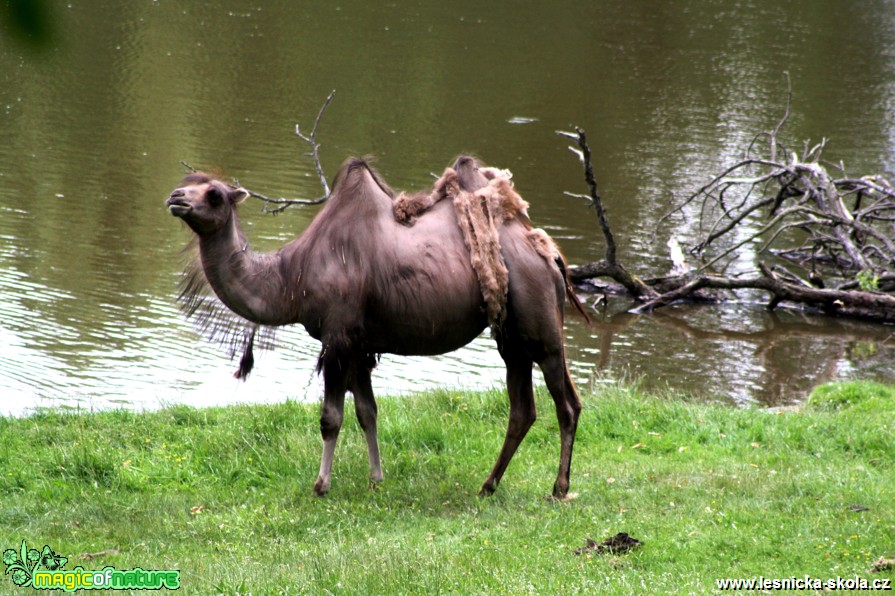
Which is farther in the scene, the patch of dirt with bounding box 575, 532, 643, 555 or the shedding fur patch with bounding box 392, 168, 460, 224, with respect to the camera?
the shedding fur patch with bounding box 392, 168, 460, 224

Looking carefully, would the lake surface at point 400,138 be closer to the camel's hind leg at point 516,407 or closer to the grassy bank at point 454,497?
the grassy bank at point 454,497

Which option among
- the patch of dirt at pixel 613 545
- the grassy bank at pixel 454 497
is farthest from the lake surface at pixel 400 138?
the patch of dirt at pixel 613 545

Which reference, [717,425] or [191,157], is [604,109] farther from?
[717,425]

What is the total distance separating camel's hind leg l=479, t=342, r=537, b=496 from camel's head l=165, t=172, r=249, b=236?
2094mm

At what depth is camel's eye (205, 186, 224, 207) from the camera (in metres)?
7.03

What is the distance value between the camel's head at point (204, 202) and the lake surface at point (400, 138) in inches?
90.5

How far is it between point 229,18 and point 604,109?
12915 mm

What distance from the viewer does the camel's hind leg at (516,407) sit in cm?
764

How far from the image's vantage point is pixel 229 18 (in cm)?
3478

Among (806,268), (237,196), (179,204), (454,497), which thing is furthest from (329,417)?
(806,268)

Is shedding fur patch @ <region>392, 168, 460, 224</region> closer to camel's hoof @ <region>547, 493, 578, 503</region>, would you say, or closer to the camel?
the camel

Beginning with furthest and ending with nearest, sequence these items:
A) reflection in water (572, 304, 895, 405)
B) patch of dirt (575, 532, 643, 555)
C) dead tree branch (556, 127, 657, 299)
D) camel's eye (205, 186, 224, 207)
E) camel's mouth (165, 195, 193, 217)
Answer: dead tree branch (556, 127, 657, 299) → reflection in water (572, 304, 895, 405) → camel's eye (205, 186, 224, 207) → camel's mouth (165, 195, 193, 217) → patch of dirt (575, 532, 643, 555)

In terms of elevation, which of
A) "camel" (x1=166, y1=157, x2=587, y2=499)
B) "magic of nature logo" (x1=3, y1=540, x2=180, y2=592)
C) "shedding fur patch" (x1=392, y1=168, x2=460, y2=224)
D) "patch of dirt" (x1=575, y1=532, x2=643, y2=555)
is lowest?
"patch of dirt" (x1=575, y1=532, x2=643, y2=555)

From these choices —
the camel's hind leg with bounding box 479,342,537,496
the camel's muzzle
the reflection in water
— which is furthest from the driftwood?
the camel's muzzle
